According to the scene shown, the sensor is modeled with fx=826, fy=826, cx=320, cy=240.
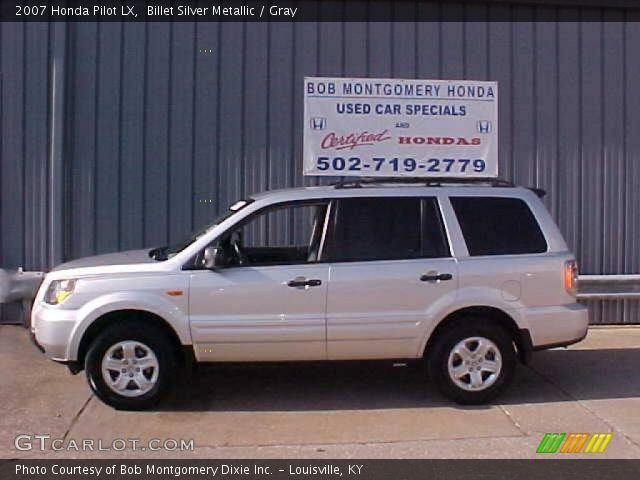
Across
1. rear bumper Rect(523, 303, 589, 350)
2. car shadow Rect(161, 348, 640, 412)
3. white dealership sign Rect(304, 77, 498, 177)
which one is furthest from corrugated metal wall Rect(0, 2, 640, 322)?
rear bumper Rect(523, 303, 589, 350)

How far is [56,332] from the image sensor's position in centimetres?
655

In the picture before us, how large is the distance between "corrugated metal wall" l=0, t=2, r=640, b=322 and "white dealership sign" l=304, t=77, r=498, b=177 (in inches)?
6.1

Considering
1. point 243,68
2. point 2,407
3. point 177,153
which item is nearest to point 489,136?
point 243,68

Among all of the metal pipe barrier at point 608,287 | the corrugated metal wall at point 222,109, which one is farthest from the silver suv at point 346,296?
the metal pipe barrier at point 608,287

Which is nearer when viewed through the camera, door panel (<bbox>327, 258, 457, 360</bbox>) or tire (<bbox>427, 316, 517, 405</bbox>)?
door panel (<bbox>327, 258, 457, 360</bbox>)

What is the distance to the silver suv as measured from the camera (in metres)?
6.57

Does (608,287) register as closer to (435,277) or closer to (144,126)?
(435,277)
